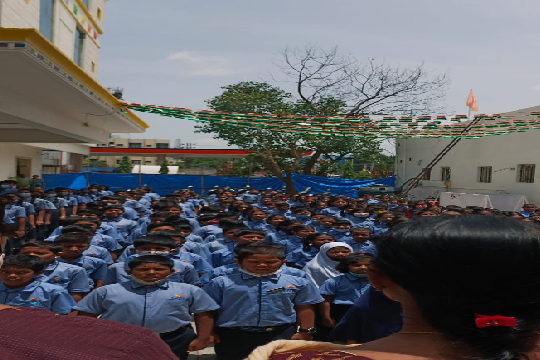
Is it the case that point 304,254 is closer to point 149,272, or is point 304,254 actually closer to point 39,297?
point 149,272

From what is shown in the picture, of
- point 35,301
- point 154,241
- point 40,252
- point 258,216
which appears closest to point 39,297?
point 35,301

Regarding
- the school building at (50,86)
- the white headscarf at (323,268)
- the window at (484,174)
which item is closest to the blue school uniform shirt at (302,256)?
the white headscarf at (323,268)

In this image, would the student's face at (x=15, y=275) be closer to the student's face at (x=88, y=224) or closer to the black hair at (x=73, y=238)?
the black hair at (x=73, y=238)

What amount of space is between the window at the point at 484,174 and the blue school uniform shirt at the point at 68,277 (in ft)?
67.5

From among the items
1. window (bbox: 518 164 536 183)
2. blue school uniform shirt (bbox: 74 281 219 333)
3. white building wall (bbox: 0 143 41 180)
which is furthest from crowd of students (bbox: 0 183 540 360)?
window (bbox: 518 164 536 183)

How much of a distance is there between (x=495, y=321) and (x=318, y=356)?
1.35ft

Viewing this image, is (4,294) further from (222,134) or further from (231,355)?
(222,134)

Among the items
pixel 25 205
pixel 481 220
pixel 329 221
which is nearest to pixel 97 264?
pixel 329 221

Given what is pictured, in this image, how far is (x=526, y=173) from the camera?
770 inches

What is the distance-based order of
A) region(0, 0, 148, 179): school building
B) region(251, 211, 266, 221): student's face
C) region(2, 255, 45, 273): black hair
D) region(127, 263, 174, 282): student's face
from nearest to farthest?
region(127, 263, 174, 282): student's face → region(2, 255, 45, 273): black hair → region(0, 0, 148, 179): school building → region(251, 211, 266, 221): student's face

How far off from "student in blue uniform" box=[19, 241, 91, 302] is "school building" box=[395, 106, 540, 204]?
51.2 ft

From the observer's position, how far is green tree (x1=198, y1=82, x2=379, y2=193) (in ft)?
77.3

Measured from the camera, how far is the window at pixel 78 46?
66.2ft

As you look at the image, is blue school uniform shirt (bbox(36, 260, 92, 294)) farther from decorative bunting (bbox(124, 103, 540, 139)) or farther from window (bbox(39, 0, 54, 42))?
window (bbox(39, 0, 54, 42))
